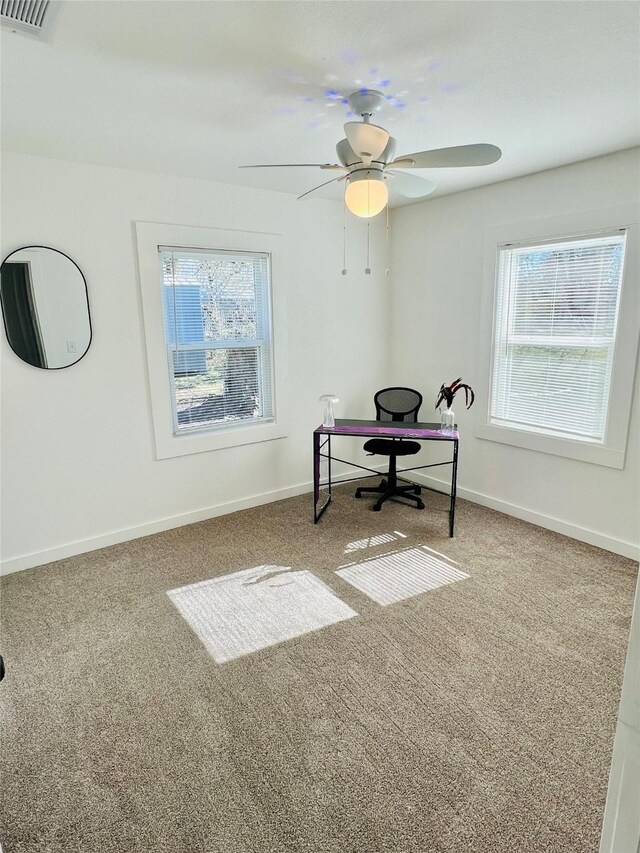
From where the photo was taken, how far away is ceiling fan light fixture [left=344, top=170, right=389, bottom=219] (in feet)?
6.79

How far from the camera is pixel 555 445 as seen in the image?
3.41 meters

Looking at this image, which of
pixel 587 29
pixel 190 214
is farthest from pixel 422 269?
pixel 587 29

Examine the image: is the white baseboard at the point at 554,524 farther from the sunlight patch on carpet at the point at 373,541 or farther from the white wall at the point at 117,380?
the white wall at the point at 117,380

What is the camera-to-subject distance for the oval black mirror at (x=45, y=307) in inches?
112

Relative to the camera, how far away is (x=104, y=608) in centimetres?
268

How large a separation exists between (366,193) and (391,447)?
2229 mm

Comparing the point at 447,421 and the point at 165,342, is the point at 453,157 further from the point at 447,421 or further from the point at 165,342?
the point at 165,342

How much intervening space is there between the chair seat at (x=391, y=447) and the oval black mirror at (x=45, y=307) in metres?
2.26

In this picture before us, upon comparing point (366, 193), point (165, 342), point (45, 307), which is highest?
point (366, 193)

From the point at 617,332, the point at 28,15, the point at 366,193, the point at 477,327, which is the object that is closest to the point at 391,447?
the point at 477,327

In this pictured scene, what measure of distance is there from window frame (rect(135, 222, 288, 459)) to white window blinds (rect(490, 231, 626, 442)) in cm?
173

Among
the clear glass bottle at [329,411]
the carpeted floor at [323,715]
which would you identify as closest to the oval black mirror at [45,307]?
the carpeted floor at [323,715]

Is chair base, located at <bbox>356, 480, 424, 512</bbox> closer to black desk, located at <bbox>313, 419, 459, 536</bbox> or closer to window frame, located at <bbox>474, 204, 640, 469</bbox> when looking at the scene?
black desk, located at <bbox>313, 419, 459, 536</bbox>

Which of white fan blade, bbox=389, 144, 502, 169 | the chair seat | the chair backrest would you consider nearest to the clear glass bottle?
the chair seat
